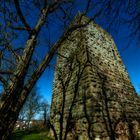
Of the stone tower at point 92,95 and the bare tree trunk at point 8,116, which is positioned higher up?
the stone tower at point 92,95

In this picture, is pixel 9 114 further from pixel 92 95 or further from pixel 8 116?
pixel 92 95

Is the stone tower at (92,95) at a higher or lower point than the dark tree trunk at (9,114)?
higher

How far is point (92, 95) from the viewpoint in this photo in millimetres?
6250

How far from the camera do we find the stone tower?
239 inches

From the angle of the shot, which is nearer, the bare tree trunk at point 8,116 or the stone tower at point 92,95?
the bare tree trunk at point 8,116

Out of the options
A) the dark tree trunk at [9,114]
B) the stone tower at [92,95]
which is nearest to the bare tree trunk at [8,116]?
the dark tree trunk at [9,114]

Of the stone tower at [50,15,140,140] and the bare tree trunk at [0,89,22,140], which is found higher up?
the stone tower at [50,15,140,140]

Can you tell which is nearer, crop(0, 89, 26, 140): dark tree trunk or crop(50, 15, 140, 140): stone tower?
crop(0, 89, 26, 140): dark tree trunk

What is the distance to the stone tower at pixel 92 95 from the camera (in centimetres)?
607

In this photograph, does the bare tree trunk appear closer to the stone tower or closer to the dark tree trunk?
the dark tree trunk

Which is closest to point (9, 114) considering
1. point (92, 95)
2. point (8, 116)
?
point (8, 116)

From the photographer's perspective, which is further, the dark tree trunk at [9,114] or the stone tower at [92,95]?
the stone tower at [92,95]

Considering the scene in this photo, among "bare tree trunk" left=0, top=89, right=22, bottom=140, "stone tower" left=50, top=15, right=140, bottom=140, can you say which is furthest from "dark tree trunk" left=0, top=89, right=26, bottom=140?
"stone tower" left=50, top=15, right=140, bottom=140

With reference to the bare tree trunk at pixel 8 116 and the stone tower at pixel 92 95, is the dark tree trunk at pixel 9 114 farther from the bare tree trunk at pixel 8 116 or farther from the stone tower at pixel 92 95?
the stone tower at pixel 92 95
